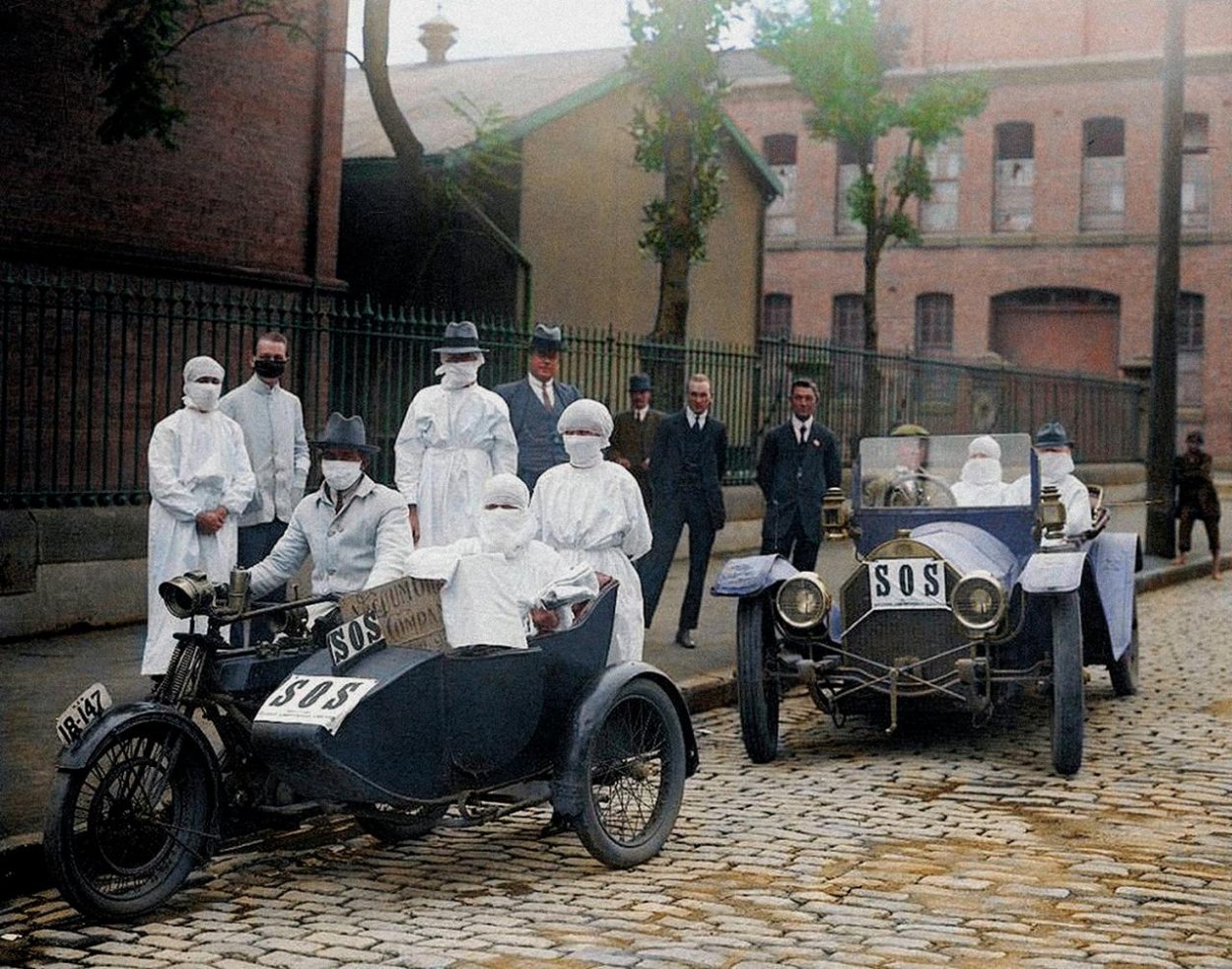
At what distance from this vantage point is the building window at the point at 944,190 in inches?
1634

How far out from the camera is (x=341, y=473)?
23.3ft

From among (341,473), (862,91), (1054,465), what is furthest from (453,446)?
(862,91)

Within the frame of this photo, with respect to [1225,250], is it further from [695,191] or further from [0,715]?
[0,715]

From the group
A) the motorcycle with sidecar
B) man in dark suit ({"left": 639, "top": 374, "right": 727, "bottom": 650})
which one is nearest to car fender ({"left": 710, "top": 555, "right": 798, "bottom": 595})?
the motorcycle with sidecar

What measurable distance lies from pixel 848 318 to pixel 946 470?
33.3 m

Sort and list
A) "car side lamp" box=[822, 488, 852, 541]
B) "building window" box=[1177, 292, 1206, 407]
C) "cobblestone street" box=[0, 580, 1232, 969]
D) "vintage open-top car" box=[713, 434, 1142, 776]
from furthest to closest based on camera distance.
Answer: "building window" box=[1177, 292, 1206, 407] → "car side lamp" box=[822, 488, 852, 541] → "vintage open-top car" box=[713, 434, 1142, 776] → "cobblestone street" box=[0, 580, 1232, 969]

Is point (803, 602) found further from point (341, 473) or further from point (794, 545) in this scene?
point (794, 545)

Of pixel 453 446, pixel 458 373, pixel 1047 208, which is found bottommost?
pixel 453 446

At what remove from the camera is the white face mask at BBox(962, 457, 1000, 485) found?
31.9 feet

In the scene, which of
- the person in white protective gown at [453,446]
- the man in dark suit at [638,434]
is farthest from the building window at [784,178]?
the person in white protective gown at [453,446]

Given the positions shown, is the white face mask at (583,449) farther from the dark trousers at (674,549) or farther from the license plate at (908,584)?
the dark trousers at (674,549)

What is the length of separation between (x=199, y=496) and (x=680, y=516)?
4084mm

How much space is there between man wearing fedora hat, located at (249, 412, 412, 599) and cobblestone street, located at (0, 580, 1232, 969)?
1077 mm

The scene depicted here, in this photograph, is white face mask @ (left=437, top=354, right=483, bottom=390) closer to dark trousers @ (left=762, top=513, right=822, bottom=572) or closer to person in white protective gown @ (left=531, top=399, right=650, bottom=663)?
person in white protective gown @ (left=531, top=399, right=650, bottom=663)
